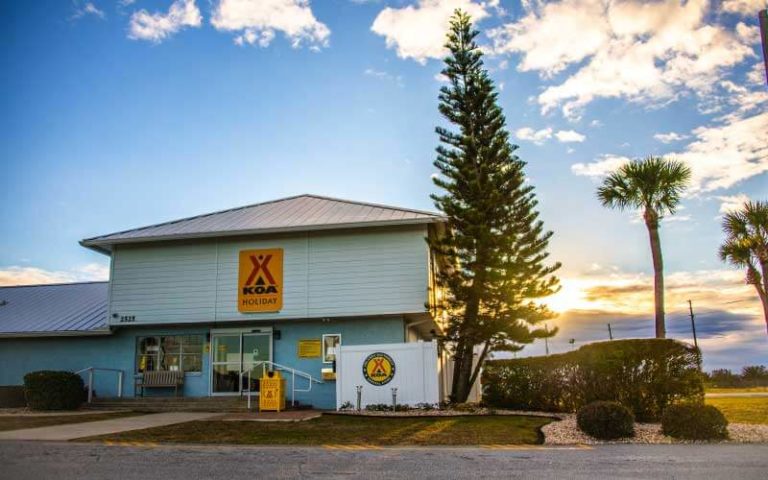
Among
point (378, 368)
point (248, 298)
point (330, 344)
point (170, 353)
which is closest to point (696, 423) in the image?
point (378, 368)

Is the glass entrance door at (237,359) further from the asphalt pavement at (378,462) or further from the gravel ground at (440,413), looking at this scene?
the asphalt pavement at (378,462)

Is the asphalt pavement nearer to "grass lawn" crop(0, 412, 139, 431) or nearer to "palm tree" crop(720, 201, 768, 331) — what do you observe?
"grass lawn" crop(0, 412, 139, 431)

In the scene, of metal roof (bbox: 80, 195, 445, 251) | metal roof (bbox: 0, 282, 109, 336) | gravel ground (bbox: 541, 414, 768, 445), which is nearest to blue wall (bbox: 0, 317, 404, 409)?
metal roof (bbox: 0, 282, 109, 336)

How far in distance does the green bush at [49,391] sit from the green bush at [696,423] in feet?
54.2

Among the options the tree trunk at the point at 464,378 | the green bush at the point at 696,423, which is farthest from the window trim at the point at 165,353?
the green bush at the point at 696,423

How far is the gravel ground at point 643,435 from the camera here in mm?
10906

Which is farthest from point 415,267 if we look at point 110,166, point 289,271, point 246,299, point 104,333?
point 104,333

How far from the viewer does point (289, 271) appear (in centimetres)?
2038

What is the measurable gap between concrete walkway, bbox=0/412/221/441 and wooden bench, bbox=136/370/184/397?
444 cm

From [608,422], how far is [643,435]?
0.83 metres

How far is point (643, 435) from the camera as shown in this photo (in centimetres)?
1148

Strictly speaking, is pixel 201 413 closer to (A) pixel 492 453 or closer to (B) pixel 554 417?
(B) pixel 554 417

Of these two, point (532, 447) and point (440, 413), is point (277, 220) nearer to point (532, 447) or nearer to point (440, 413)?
point (440, 413)

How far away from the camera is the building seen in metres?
19.6
